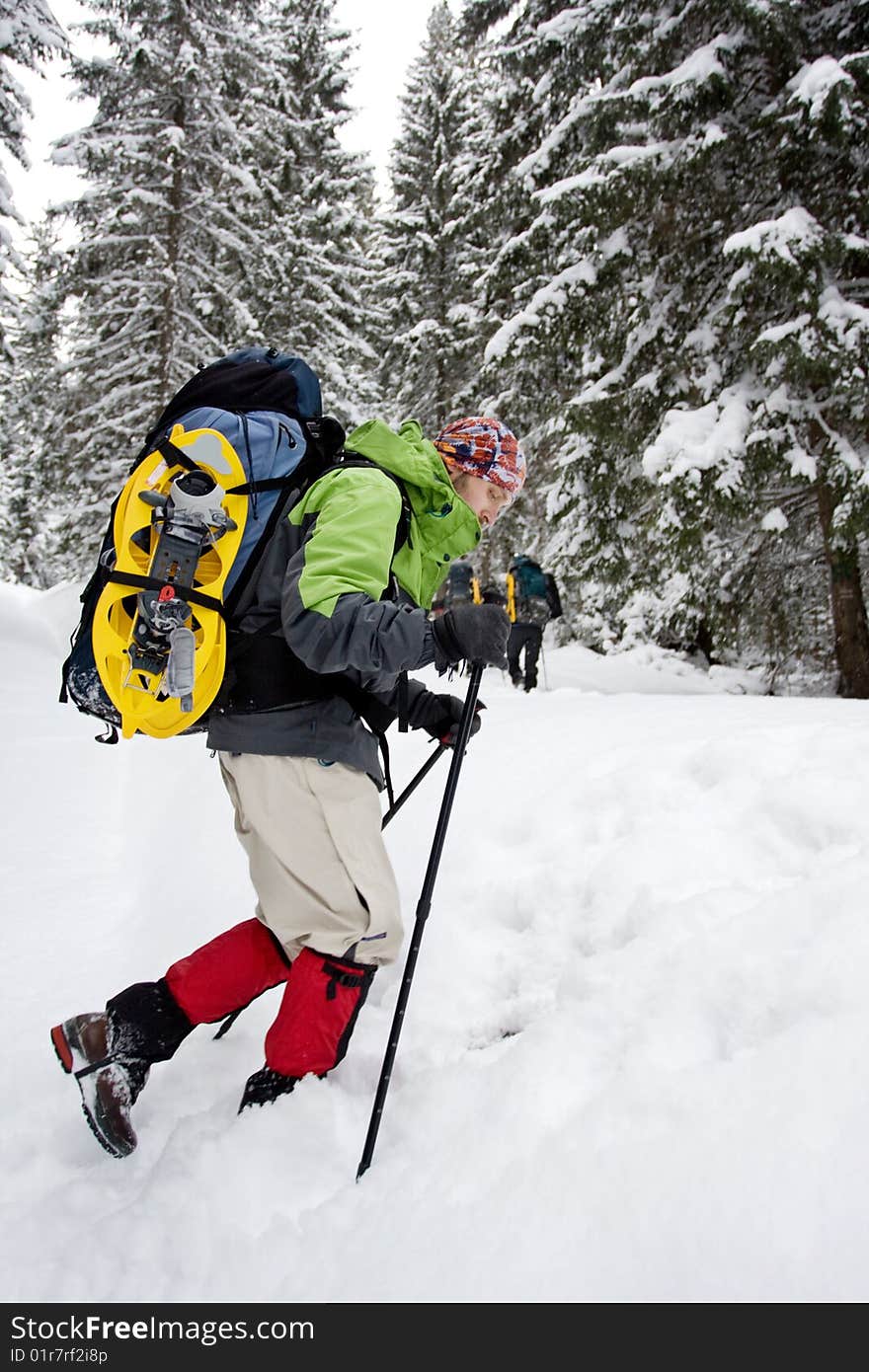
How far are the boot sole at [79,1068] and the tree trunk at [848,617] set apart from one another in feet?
25.7

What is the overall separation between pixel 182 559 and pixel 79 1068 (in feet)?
4.94

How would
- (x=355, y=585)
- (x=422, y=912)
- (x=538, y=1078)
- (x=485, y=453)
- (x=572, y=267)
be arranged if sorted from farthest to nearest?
(x=572, y=267), (x=485, y=453), (x=422, y=912), (x=538, y=1078), (x=355, y=585)

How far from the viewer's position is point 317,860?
2.19m

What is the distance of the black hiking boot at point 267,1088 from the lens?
222 centimetres

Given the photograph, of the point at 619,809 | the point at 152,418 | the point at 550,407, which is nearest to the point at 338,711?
the point at 619,809

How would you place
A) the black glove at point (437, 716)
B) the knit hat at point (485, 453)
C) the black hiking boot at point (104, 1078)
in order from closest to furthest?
the black hiking boot at point (104, 1078) → the knit hat at point (485, 453) → the black glove at point (437, 716)

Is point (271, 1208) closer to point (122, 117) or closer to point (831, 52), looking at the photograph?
point (831, 52)

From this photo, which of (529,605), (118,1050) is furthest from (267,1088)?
(529,605)

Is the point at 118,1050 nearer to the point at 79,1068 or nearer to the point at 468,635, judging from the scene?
the point at 79,1068

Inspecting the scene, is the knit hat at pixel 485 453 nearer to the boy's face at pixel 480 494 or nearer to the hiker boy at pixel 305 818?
the boy's face at pixel 480 494

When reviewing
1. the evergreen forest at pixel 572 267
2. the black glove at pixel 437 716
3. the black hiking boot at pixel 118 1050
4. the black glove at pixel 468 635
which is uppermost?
the evergreen forest at pixel 572 267

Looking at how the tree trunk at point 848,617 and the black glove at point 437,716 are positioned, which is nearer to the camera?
the black glove at point 437,716

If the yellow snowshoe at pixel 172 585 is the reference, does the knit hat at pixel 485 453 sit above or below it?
above

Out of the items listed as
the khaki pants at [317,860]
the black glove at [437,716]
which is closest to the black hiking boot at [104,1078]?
the khaki pants at [317,860]
